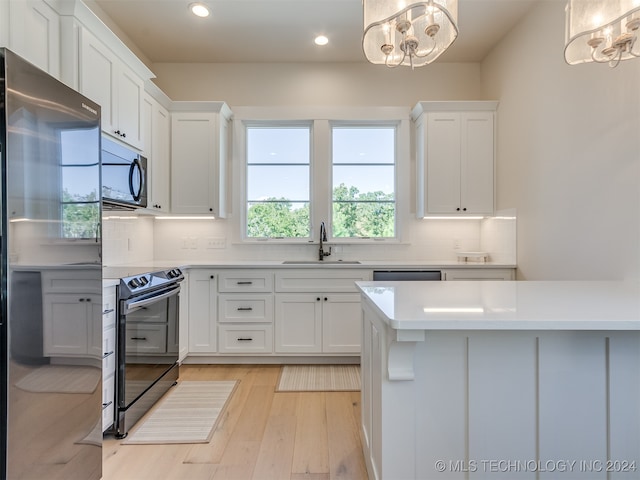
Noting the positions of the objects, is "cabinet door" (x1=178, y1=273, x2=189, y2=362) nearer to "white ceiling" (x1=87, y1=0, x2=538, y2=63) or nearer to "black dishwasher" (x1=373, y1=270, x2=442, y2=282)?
"black dishwasher" (x1=373, y1=270, x2=442, y2=282)

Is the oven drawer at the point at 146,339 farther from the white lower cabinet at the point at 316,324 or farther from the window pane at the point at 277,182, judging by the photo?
the window pane at the point at 277,182

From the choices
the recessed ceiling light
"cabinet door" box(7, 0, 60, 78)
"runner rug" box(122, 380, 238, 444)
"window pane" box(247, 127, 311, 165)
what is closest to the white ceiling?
the recessed ceiling light

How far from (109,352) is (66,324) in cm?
63

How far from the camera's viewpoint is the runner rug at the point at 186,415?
201 centimetres

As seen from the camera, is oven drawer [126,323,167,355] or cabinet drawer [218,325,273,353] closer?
oven drawer [126,323,167,355]

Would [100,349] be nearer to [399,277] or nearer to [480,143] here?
[399,277]

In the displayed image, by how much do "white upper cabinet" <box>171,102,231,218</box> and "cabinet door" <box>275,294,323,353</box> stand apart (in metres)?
1.15

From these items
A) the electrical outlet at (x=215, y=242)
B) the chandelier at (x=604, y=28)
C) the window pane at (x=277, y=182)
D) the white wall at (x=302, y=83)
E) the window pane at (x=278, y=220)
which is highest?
the white wall at (x=302, y=83)

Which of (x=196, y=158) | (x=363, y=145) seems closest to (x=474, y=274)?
(x=363, y=145)

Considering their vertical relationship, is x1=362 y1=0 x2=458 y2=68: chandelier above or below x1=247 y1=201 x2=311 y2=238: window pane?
above

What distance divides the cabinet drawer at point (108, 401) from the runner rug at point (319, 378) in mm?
1132

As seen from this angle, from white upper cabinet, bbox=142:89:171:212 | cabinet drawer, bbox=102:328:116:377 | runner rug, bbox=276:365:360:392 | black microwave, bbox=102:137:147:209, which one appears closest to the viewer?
cabinet drawer, bbox=102:328:116:377

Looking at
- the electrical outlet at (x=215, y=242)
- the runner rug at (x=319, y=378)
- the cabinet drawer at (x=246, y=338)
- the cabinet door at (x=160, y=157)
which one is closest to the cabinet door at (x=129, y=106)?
the cabinet door at (x=160, y=157)

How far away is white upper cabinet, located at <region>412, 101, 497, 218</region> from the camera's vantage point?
3.37 metres
